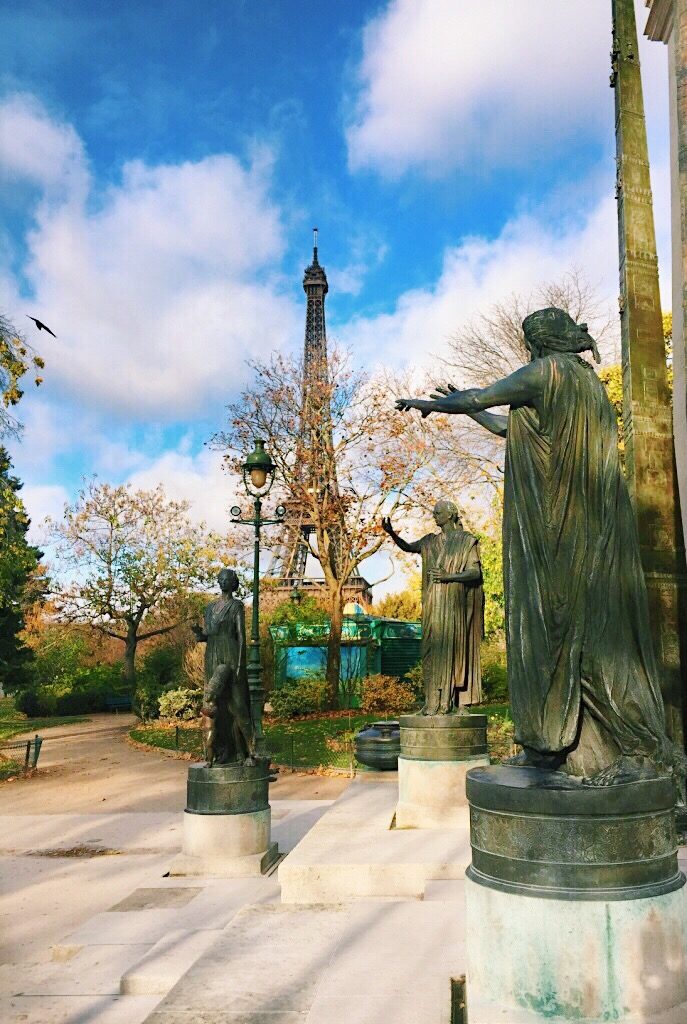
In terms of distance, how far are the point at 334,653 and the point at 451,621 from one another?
1724 centimetres

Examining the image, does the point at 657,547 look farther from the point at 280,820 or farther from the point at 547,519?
the point at 280,820

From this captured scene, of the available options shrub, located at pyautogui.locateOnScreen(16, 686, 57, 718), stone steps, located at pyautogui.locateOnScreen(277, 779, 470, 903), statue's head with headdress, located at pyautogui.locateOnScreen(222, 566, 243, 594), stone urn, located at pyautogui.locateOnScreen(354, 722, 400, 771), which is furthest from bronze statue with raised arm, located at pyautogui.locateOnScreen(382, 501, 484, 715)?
shrub, located at pyautogui.locateOnScreen(16, 686, 57, 718)

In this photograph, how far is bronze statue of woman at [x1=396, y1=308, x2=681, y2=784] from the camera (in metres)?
3.06

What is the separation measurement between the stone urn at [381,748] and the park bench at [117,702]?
26.9 m

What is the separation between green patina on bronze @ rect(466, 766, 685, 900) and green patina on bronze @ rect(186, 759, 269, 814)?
216 inches

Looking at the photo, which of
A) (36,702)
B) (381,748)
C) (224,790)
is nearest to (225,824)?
(224,790)

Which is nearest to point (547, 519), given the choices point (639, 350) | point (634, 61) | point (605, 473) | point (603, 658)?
point (605, 473)

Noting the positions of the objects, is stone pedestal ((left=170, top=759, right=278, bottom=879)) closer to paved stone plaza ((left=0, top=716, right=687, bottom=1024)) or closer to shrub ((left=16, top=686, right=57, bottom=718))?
paved stone plaza ((left=0, top=716, right=687, bottom=1024))

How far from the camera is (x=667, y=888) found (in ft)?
9.32

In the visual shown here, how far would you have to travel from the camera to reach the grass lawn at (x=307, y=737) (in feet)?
55.8

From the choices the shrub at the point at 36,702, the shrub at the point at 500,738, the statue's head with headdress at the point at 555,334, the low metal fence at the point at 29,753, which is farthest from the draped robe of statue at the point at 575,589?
the shrub at the point at 36,702

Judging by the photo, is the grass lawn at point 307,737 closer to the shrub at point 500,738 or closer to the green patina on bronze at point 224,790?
the shrub at point 500,738

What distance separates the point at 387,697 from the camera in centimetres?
2377

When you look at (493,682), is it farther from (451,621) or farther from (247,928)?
(247,928)
